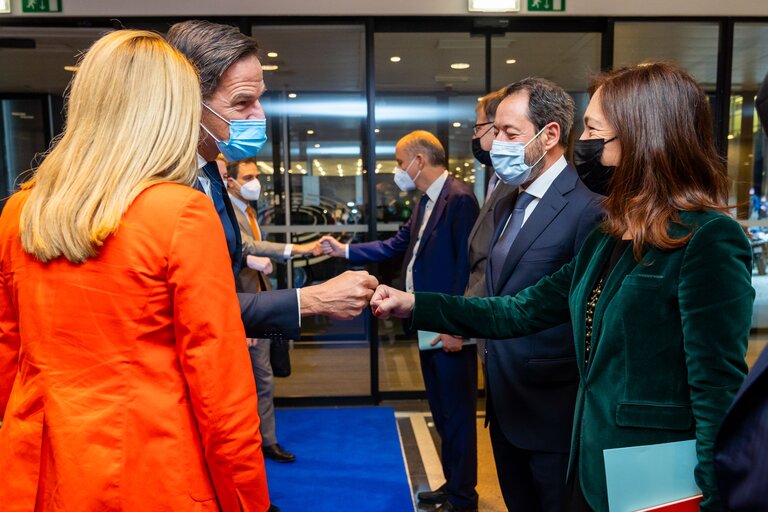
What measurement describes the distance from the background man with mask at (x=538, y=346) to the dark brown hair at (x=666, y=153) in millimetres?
527

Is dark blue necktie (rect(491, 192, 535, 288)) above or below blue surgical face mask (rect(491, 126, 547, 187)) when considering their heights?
below

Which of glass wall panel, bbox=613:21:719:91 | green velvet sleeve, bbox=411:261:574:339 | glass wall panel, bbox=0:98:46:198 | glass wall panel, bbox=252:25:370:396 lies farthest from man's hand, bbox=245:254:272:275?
glass wall panel, bbox=0:98:46:198

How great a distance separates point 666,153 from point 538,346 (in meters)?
0.81

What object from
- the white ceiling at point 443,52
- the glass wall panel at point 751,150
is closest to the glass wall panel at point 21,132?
the white ceiling at point 443,52

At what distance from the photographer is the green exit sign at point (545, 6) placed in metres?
4.25

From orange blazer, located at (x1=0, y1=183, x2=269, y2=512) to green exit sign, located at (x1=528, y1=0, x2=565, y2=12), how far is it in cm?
385

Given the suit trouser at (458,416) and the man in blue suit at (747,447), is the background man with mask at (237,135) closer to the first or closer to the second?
the man in blue suit at (747,447)

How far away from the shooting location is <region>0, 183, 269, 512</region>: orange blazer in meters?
1.07

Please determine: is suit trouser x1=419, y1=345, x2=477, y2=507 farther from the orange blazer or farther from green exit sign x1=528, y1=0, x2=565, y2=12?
green exit sign x1=528, y1=0, x2=565, y2=12

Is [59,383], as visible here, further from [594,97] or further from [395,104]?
[395,104]

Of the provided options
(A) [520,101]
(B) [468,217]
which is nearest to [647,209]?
(A) [520,101]

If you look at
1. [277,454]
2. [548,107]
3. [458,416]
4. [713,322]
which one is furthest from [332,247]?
[713,322]

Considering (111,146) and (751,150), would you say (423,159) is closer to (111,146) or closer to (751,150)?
(111,146)

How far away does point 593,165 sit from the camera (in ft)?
4.93
